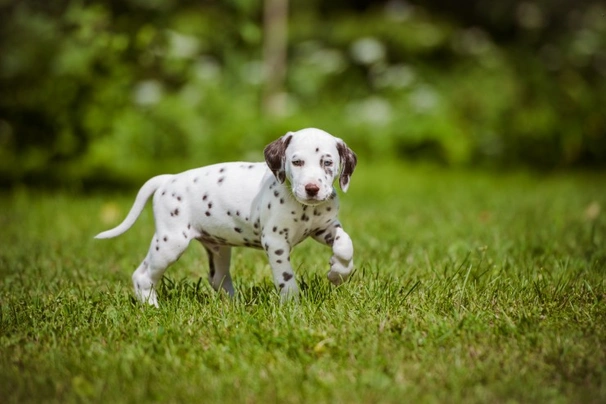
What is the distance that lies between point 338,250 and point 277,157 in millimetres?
508

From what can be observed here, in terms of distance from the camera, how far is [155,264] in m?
3.86

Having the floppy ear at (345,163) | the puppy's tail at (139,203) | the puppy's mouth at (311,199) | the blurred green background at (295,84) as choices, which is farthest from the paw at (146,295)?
the blurred green background at (295,84)

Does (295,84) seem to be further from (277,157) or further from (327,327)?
(327,327)

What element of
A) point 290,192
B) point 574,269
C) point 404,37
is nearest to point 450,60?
point 404,37

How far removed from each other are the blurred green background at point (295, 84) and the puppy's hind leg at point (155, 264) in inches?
125

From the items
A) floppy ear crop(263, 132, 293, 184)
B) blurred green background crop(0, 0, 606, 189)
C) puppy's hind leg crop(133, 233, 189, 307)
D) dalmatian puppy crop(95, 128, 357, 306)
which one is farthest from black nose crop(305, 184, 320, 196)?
blurred green background crop(0, 0, 606, 189)

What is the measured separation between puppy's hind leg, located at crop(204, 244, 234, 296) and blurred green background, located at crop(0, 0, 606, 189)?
9.78 ft

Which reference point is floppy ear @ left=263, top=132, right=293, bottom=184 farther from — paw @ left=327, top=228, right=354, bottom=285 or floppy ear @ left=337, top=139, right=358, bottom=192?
paw @ left=327, top=228, right=354, bottom=285

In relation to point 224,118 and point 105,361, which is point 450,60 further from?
point 105,361

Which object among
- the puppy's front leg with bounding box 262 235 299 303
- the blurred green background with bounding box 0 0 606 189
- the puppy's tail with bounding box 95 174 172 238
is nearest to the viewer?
the puppy's front leg with bounding box 262 235 299 303

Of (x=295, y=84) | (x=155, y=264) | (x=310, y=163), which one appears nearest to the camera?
(x=310, y=163)

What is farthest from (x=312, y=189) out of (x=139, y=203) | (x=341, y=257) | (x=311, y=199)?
(x=139, y=203)

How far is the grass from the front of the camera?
112 inches

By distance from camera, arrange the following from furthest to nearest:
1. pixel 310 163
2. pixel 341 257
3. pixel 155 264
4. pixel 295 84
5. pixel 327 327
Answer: pixel 295 84 < pixel 155 264 < pixel 341 257 < pixel 310 163 < pixel 327 327
